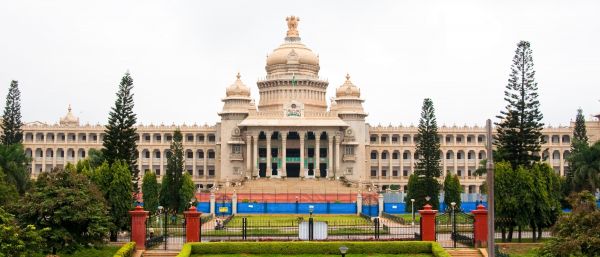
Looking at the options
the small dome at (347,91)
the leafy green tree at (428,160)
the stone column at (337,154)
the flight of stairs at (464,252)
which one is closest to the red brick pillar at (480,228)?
the flight of stairs at (464,252)

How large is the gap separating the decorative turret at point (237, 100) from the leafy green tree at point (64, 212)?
51256mm

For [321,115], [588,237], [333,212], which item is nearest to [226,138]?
[321,115]

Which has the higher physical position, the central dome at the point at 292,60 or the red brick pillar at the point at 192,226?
the central dome at the point at 292,60

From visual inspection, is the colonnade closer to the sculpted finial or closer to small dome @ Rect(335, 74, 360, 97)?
small dome @ Rect(335, 74, 360, 97)

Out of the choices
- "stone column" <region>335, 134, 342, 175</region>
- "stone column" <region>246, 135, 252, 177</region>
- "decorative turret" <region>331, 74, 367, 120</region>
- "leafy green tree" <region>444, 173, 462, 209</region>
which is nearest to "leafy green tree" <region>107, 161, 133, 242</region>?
"leafy green tree" <region>444, 173, 462, 209</region>

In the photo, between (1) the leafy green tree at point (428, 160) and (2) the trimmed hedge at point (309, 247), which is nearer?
(2) the trimmed hedge at point (309, 247)

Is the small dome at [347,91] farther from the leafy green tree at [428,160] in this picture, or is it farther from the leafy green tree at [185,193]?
the leafy green tree at [185,193]

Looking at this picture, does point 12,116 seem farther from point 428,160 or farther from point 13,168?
point 428,160

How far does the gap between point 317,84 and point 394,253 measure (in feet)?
185

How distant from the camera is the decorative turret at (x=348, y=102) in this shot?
83.6m

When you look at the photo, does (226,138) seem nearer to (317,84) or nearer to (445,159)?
(317,84)

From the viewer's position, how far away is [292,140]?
82750 millimetres

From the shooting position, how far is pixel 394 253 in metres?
31.3

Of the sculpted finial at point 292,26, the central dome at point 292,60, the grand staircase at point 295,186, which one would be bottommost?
the grand staircase at point 295,186
